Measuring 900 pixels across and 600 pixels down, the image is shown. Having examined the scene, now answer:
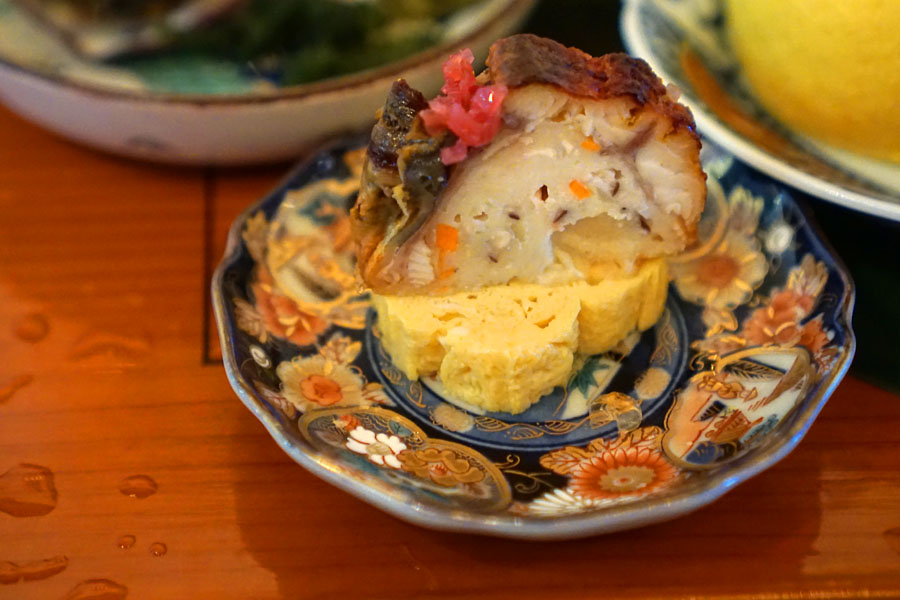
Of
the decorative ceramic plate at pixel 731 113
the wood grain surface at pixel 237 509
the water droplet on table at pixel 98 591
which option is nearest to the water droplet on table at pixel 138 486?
the wood grain surface at pixel 237 509

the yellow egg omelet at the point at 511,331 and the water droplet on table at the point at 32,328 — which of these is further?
the water droplet on table at the point at 32,328

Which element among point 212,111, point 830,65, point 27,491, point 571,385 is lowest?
point 27,491

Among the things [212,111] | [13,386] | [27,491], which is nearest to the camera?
[27,491]

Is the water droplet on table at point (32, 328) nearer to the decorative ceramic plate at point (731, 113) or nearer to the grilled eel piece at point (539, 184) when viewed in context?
the grilled eel piece at point (539, 184)

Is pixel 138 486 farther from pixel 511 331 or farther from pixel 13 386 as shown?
pixel 511 331

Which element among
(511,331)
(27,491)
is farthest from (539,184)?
(27,491)

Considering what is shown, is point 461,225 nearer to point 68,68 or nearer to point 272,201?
point 272,201

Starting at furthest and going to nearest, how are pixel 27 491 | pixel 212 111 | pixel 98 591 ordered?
1. pixel 212 111
2. pixel 27 491
3. pixel 98 591
